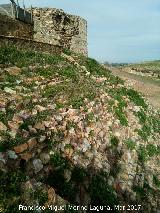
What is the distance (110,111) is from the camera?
14.7 m

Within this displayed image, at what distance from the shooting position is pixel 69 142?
10.7 m

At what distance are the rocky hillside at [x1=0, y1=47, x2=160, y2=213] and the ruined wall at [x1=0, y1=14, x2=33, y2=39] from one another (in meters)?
3.97

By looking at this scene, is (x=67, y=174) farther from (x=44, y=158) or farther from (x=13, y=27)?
(x=13, y=27)

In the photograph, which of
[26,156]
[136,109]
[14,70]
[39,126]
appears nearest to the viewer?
[26,156]

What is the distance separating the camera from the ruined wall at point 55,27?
25875 millimetres

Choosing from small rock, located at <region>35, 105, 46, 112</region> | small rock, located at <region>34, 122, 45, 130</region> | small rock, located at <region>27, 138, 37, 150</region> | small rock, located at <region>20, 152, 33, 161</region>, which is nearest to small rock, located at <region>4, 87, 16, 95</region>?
small rock, located at <region>35, 105, 46, 112</region>

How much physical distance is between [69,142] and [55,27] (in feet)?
54.6

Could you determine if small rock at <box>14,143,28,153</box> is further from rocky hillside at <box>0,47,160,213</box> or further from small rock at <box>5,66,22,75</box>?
small rock at <box>5,66,22,75</box>

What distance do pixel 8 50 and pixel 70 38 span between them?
11716 mm

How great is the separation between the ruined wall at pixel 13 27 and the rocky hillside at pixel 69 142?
13.0ft

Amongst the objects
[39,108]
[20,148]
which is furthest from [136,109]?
[20,148]

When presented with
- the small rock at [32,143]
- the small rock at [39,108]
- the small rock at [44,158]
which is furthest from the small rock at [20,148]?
the small rock at [39,108]

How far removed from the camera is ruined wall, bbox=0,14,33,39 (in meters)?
20.2

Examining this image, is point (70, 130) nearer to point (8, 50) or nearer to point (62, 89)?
point (62, 89)
